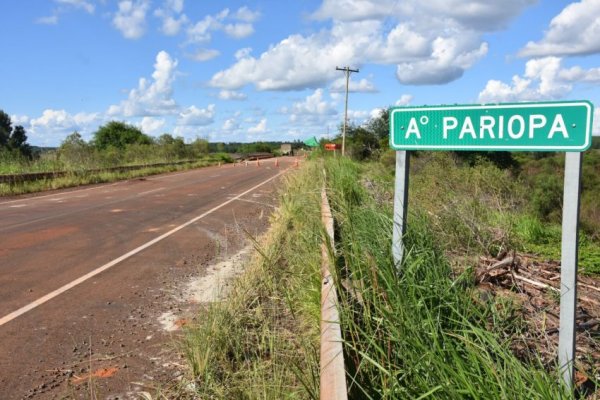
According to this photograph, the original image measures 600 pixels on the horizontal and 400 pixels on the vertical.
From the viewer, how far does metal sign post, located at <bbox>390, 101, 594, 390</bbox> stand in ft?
10.3

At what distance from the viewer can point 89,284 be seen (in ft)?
24.1

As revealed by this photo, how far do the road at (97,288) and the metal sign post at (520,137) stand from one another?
8.22 feet

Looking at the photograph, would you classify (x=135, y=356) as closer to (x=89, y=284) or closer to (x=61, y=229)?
(x=89, y=284)

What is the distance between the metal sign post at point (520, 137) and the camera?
10.3ft

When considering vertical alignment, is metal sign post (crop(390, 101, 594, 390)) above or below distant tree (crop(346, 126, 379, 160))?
below

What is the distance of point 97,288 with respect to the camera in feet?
23.4

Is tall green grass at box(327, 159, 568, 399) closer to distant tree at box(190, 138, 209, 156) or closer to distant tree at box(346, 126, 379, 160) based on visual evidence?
distant tree at box(346, 126, 379, 160)

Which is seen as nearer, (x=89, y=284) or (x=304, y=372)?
(x=304, y=372)

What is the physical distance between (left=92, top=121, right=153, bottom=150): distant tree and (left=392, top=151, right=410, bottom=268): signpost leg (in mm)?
86211

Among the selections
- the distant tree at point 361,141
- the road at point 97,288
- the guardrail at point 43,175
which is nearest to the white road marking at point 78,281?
the road at point 97,288

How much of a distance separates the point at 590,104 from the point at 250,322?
3.22 m

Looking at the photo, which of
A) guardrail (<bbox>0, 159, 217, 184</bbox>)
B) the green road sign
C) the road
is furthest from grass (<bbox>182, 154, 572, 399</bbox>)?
guardrail (<bbox>0, 159, 217, 184</bbox>)

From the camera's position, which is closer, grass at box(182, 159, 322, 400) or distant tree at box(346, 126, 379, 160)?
grass at box(182, 159, 322, 400)

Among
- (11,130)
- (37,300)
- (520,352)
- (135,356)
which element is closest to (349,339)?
(520,352)
